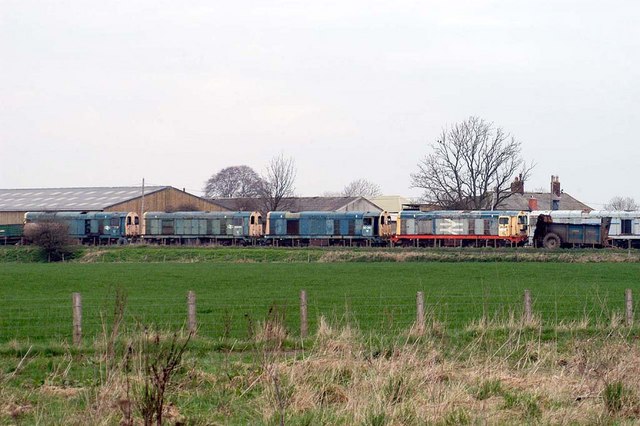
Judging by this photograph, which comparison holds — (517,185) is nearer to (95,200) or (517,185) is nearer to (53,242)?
(95,200)

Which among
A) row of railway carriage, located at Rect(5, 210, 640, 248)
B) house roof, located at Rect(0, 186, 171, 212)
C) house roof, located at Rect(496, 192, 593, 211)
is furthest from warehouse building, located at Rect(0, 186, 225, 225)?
house roof, located at Rect(496, 192, 593, 211)

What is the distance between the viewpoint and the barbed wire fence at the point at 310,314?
16.4 meters

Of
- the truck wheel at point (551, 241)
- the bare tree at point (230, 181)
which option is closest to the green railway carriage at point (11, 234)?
the truck wheel at point (551, 241)

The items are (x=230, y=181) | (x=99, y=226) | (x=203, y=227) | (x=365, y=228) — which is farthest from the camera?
(x=230, y=181)

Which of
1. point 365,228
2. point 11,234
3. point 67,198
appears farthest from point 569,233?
point 67,198

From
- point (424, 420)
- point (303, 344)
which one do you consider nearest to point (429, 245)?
point (303, 344)

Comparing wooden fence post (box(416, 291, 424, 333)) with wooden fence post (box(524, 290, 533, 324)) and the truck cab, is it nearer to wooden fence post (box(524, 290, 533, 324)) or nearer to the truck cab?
wooden fence post (box(524, 290, 533, 324))

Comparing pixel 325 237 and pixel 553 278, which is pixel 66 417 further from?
pixel 325 237

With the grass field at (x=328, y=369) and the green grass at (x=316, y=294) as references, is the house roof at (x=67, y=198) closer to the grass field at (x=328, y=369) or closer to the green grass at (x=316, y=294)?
the green grass at (x=316, y=294)

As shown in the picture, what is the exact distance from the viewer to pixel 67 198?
96125 mm

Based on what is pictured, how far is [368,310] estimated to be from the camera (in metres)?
22.0

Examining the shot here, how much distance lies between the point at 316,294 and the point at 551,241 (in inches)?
1516

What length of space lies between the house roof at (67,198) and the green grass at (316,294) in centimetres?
4716

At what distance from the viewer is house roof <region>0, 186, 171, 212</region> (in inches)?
3538
